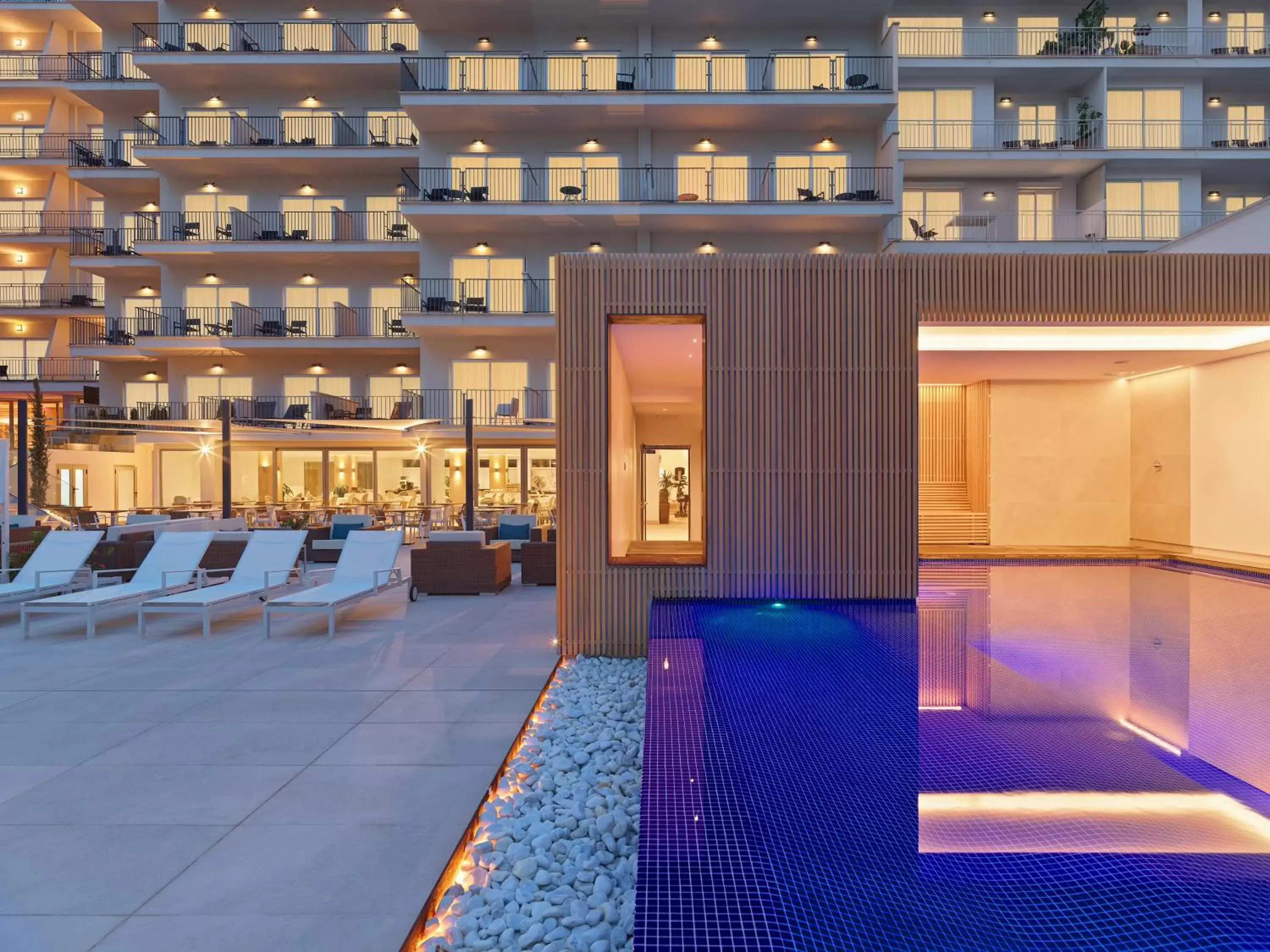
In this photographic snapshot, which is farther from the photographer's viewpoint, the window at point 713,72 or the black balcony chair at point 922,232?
the window at point 713,72

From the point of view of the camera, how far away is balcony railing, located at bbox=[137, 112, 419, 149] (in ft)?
68.0

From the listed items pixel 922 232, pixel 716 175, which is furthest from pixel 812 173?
pixel 922 232

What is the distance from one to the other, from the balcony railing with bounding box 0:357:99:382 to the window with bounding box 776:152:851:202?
958 inches

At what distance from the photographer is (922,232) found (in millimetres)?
18391

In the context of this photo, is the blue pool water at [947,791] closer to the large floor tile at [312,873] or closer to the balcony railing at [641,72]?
the large floor tile at [312,873]

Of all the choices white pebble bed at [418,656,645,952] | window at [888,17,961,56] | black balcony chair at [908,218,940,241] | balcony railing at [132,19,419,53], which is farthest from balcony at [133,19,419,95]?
white pebble bed at [418,656,645,952]

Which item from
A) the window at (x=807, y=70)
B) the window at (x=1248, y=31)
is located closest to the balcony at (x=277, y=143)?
the window at (x=807, y=70)

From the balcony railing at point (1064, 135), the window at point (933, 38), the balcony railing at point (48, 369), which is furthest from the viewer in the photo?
the balcony railing at point (48, 369)

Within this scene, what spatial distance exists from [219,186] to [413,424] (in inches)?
542

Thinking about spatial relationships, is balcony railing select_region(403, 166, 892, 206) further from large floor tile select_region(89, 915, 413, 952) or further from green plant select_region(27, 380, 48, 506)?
large floor tile select_region(89, 915, 413, 952)

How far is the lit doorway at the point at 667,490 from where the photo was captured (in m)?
14.8

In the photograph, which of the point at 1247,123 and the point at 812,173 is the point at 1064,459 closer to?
the point at 812,173

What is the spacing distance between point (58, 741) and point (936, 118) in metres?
23.1

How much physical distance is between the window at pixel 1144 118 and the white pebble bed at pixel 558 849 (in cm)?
2348
